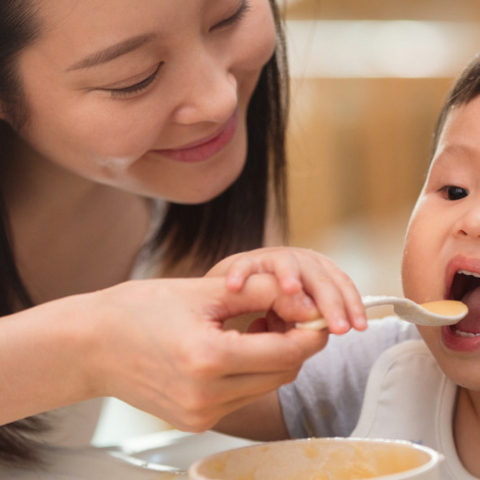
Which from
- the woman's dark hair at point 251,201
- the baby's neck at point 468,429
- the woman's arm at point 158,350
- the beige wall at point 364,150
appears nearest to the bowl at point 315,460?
the woman's arm at point 158,350

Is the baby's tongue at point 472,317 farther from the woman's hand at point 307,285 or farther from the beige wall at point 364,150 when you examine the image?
the beige wall at point 364,150

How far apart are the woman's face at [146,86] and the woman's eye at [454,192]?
300mm

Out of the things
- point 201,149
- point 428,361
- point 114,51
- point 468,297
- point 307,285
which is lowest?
point 428,361

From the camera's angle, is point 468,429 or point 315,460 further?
point 468,429

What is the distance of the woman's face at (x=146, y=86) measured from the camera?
2.85 feet

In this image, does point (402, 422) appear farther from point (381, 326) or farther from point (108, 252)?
point (108, 252)

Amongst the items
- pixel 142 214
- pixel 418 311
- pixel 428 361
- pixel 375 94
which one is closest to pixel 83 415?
pixel 142 214

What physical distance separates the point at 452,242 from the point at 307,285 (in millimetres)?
293

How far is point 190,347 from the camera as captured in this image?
1.97 feet

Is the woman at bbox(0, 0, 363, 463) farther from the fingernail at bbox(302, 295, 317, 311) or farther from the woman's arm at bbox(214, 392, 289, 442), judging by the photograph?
the woman's arm at bbox(214, 392, 289, 442)

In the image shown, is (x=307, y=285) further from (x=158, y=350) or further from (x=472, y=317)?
(x=472, y=317)

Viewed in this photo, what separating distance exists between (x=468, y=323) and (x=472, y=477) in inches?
7.6

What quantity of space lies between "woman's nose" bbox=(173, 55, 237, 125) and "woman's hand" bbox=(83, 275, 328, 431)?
36 centimetres

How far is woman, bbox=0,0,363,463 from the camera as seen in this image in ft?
2.09
